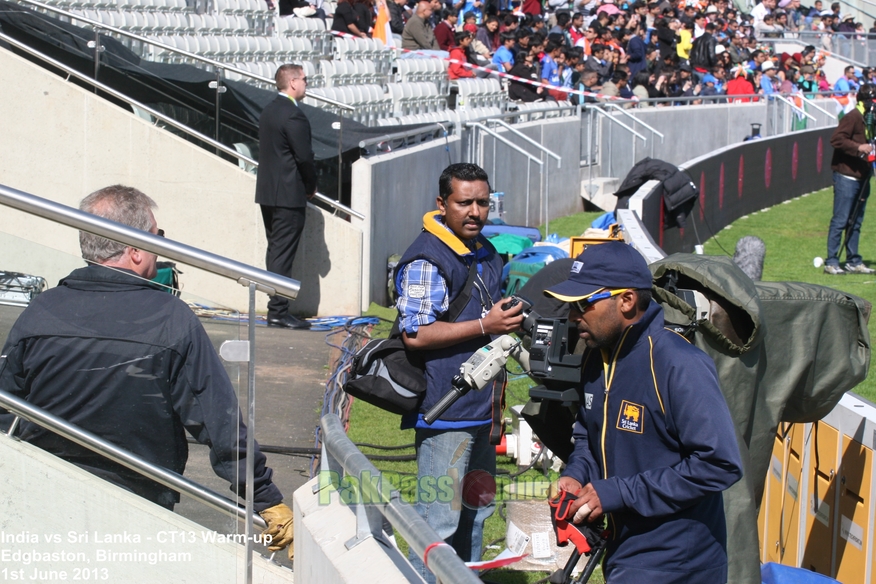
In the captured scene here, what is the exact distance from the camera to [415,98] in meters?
16.6

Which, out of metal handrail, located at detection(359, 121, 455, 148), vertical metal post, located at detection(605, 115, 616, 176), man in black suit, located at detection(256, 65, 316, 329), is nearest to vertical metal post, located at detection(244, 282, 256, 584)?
man in black suit, located at detection(256, 65, 316, 329)

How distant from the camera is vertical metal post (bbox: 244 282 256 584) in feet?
10.7

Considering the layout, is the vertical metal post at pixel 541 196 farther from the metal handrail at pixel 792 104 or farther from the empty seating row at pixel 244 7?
the metal handrail at pixel 792 104

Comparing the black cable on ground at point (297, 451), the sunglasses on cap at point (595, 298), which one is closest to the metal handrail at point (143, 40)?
the black cable on ground at point (297, 451)

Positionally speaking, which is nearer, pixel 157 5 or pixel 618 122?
pixel 157 5

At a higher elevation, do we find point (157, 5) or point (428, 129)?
point (157, 5)

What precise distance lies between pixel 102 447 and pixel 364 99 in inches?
476

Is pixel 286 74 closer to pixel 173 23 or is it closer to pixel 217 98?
pixel 217 98

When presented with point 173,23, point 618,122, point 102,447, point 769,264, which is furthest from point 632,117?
point 102,447

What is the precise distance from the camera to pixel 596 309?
3.21 meters

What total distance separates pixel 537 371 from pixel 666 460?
20.1 inches

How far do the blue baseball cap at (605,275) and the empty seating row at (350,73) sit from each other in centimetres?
1232

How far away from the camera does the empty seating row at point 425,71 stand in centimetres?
1698

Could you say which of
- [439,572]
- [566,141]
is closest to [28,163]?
[439,572]
